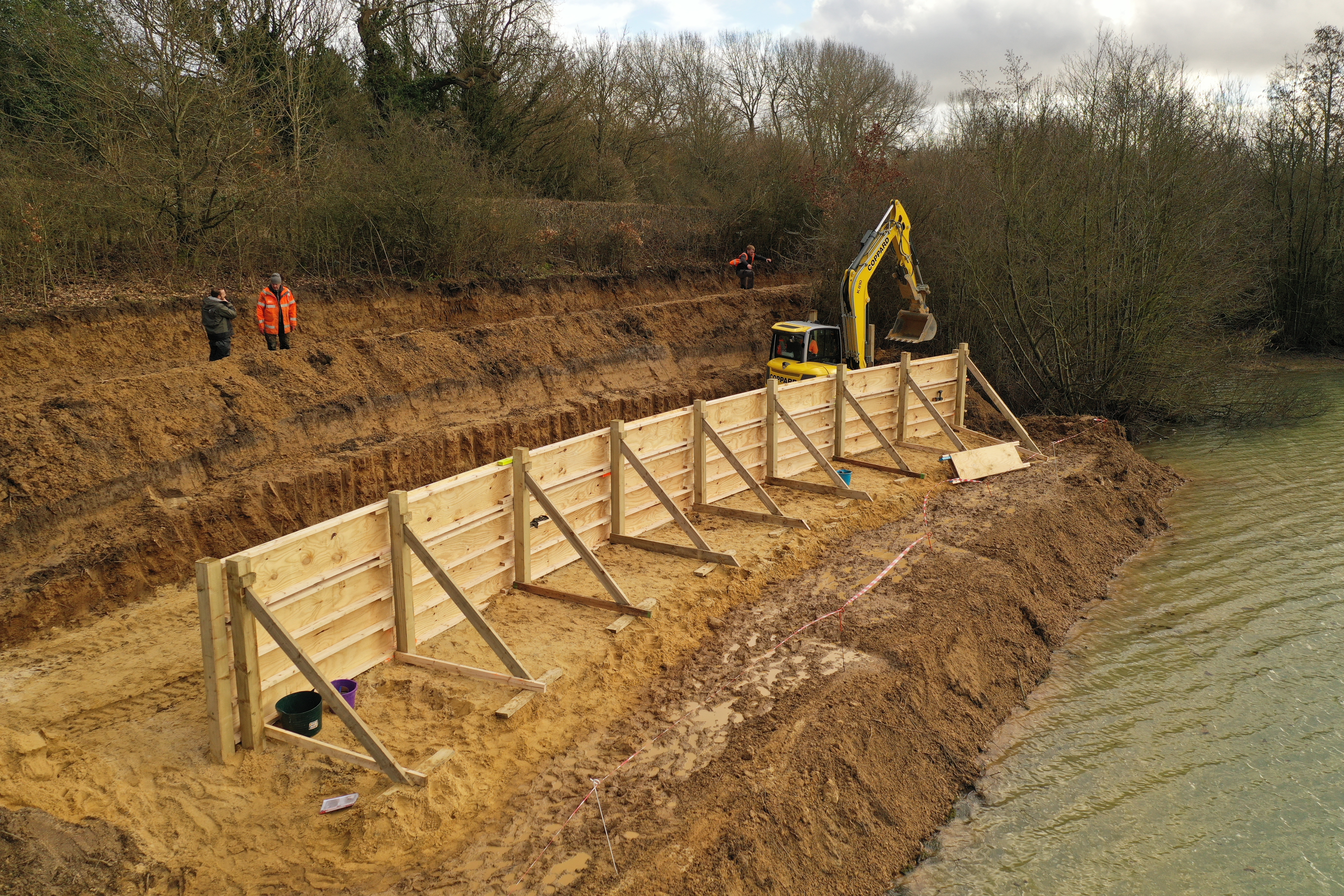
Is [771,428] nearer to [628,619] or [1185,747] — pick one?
[628,619]

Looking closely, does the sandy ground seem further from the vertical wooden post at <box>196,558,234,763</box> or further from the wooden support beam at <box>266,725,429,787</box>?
the vertical wooden post at <box>196,558,234,763</box>

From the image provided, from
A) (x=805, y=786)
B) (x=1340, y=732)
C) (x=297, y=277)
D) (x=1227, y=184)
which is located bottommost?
(x=1340, y=732)

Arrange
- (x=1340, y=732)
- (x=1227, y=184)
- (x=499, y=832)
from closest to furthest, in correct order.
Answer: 1. (x=499, y=832)
2. (x=1340, y=732)
3. (x=1227, y=184)

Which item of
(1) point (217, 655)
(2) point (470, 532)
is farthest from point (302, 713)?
(2) point (470, 532)

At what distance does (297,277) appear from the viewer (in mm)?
16781

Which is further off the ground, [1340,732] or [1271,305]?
[1271,305]

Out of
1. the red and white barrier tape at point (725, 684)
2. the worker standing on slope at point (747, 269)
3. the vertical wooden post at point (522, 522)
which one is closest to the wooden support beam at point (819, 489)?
the red and white barrier tape at point (725, 684)

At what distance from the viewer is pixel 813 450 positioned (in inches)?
444

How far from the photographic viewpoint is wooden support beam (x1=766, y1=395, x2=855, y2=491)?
36.8ft

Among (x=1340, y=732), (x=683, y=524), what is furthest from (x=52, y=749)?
(x=1340, y=732)

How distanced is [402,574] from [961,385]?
1086 cm

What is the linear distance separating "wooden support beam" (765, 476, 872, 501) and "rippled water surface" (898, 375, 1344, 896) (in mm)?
2937

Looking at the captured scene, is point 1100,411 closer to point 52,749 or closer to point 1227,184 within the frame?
point 1227,184

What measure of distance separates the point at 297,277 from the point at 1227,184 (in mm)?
20888
